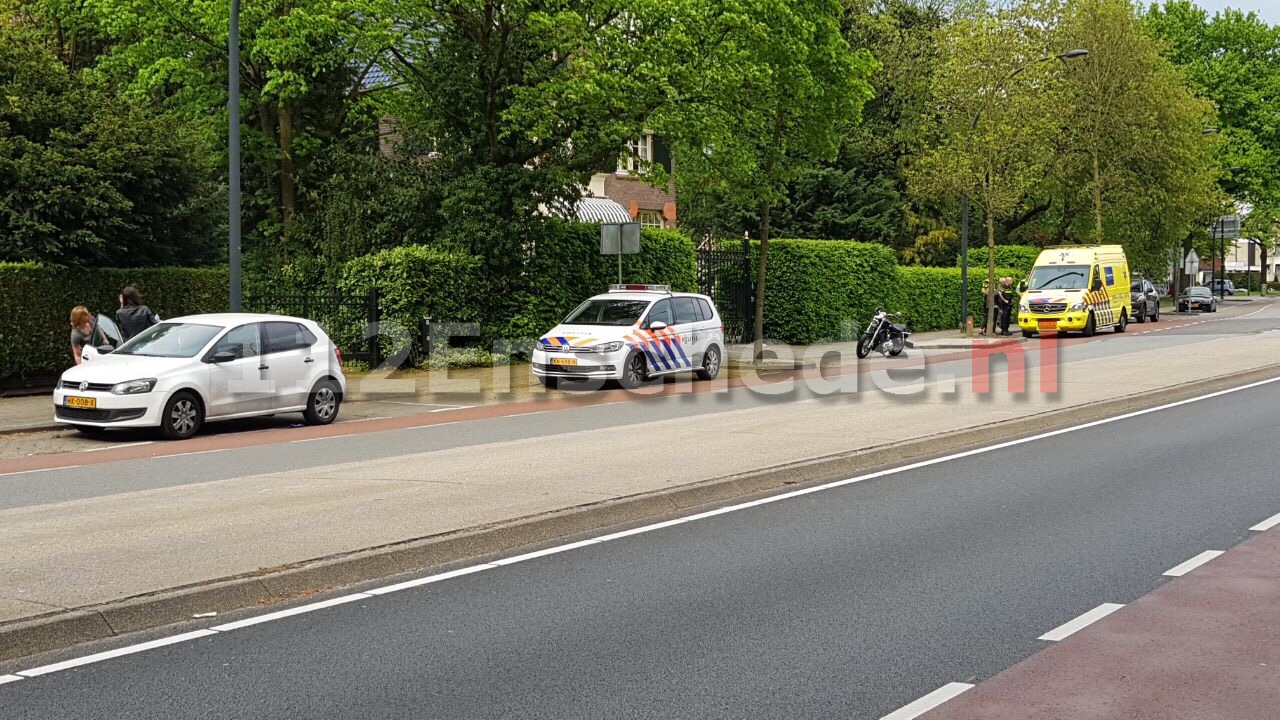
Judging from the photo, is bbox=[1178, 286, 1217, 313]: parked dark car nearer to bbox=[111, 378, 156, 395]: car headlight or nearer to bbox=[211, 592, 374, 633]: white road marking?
bbox=[111, 378, 156, 395]: car headlight

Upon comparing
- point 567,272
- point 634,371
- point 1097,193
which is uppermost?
point 1097,193

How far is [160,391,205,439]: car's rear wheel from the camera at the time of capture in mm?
14562

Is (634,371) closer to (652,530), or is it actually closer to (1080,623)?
(652,530)

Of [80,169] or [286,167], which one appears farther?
[286,167]

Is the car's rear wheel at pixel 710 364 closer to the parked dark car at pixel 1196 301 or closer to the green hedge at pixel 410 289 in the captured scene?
the green hedge at pixel 410 289

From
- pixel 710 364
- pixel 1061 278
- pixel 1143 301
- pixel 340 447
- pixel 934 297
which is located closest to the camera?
pixel 340 447

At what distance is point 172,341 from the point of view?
608 inches

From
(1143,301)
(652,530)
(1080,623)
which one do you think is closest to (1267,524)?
(1080,623)

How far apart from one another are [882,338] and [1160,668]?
25490mm

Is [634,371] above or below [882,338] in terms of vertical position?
below

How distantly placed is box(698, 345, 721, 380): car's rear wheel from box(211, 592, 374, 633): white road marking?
16.7m

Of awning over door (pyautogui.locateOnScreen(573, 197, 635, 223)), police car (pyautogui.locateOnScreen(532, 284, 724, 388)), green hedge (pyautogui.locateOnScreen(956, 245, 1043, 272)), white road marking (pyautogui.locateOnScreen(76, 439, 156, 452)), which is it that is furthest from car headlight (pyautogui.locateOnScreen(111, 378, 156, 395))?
green hedge (pyautogui.locateOnScreen(956, 245, 1043, 272))

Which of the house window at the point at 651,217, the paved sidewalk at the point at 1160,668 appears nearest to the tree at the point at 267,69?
the house window at the point at 651,217

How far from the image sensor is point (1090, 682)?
4.95 metres
